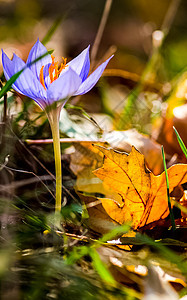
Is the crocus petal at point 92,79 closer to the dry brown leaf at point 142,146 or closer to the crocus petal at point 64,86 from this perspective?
the crocus petal at point 64,86

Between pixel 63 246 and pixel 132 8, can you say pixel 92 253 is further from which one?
pixel 132 8

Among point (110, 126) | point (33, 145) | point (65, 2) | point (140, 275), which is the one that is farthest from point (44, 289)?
point (65, 2)

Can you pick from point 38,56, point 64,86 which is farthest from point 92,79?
point 38,56

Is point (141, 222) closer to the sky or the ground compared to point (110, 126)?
closer to the ground

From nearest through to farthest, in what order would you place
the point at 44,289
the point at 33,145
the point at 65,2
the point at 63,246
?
1. the point at 44,289
2. the point at 63,246
3. the point at 33,145
4. the point at 65,2

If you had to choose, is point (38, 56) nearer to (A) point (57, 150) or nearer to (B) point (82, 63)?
(B) point (82, 63)

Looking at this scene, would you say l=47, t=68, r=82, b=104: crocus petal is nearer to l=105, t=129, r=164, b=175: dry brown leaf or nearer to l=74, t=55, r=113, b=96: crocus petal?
l=74, t=55, r=113, b=96: crocus petal
